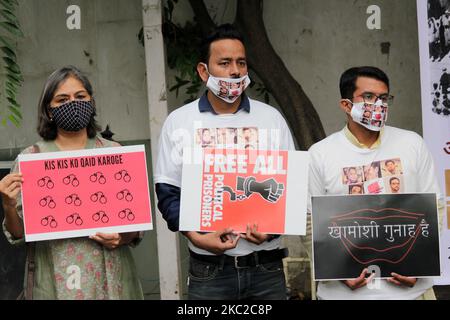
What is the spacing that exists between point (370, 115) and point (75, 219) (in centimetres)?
157

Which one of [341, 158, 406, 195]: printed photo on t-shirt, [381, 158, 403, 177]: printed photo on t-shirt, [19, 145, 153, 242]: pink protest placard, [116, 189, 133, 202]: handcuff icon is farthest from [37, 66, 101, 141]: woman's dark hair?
[381, 158, 403, 177]: printed photo on t-shirt

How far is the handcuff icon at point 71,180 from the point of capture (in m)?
4.18

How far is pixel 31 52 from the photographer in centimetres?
727

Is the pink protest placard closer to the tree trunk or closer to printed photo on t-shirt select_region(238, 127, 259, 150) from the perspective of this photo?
printed photo on t-shirt select_region(238, 127, 259, 150)

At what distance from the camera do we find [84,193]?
419 cm

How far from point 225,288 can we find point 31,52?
392cm

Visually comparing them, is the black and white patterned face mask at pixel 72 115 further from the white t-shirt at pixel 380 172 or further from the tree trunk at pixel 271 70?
the tree trunk at pixel 271 70

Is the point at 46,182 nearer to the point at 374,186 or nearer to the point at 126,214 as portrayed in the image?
the point at 126,214

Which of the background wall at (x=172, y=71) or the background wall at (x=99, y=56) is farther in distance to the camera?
the background wall at (x=99, y=56)

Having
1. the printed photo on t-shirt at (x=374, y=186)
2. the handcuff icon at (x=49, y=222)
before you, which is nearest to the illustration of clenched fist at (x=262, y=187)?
the printed photo on t-shirt at (x=374, y=186)

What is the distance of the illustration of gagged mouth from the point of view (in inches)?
161

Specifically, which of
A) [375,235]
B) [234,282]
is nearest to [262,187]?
[234,282]

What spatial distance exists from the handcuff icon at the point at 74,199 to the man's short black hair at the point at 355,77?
58.6 inches
